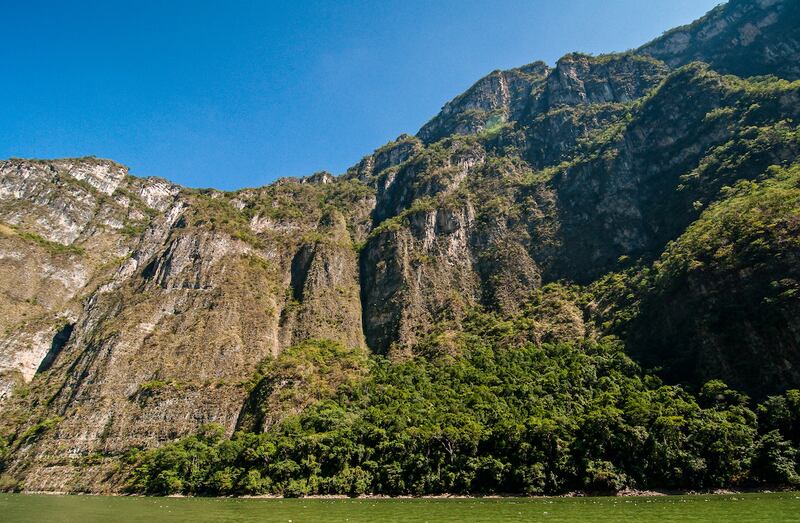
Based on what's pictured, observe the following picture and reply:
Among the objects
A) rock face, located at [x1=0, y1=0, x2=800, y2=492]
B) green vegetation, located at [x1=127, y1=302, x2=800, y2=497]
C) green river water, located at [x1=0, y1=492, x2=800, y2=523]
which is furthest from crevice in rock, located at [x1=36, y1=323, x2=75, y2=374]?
green river water, located at [x1=0, y1=492, x2=800, y2=523]

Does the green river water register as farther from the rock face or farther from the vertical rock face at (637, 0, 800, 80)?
the vertical rock face at (637, 0, 800, 80)

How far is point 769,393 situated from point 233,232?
147 meters

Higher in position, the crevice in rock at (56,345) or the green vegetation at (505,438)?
the crevice in rock at (56,345)

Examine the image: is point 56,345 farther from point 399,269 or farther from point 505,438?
point 505,438

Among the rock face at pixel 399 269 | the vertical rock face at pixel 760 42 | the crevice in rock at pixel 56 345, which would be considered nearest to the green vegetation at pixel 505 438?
the rock face at pixel 399 269

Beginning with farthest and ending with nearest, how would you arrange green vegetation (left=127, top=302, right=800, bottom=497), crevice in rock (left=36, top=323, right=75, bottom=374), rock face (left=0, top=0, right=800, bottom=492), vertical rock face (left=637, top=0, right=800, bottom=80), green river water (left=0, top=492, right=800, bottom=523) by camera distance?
vertical rock face (left=637, top=0, right=800, bottom=80), crevice in rock (left=36, top=323, right=75, bottom=374), rock face (left=0, top=0, right=800, bottom=492), green vegetation (left=127, top=302, right=800, bottom=497), green river water (left=0, top=492, right=800, bottom=523)

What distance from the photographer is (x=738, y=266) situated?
270 feet

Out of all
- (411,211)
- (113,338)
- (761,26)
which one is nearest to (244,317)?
(113,338)

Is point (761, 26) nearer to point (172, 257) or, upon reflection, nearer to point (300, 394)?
point (300, 394)

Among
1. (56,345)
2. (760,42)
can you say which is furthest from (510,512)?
(760,42)

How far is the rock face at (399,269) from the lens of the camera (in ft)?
319

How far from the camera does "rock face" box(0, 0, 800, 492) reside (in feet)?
319

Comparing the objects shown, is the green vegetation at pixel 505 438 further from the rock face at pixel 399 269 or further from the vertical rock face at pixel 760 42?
the vertical rock face at pixel 760 42

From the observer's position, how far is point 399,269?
152750mm
